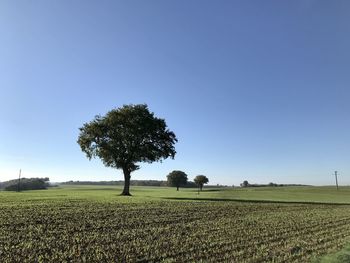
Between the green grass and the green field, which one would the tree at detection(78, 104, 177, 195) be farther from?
the green field

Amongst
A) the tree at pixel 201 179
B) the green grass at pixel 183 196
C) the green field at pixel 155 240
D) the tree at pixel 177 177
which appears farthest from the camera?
the tree at pixel 177 177

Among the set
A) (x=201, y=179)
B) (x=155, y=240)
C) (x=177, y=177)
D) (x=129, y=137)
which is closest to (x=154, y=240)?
(x=155, y=240)

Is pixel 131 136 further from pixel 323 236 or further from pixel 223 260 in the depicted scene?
pixel 223 260

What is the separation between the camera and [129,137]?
61.0 m

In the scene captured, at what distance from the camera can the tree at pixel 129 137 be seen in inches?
2399

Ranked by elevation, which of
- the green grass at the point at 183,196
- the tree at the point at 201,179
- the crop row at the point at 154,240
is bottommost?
the crop row at the point at 154,240

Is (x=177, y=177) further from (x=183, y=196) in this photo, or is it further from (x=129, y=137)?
(x=129, y=137)

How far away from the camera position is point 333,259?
13883 mm

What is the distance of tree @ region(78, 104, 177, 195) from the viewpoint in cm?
6094

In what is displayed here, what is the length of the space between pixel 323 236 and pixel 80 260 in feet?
42.9

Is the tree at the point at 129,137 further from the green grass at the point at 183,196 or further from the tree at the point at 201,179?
the tree at the point at 201,179

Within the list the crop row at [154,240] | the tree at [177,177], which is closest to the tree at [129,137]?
the crop row at [154,240]

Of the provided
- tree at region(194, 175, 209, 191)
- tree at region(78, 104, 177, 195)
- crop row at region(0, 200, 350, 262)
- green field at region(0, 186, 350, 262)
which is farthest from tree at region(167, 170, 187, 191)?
green field at region(0, 186, 350, 262)

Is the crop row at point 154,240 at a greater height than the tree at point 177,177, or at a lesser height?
lesser
